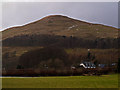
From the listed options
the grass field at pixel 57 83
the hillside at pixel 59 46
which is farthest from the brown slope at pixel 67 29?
the grass field at pixel 57 83

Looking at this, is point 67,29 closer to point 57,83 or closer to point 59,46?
point 59,46

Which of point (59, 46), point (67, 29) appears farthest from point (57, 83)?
point (67, 29)

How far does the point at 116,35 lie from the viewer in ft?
197

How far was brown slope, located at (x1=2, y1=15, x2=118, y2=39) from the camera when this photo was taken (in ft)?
203

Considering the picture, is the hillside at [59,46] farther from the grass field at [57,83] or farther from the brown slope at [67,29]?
the grass field at [57,83]

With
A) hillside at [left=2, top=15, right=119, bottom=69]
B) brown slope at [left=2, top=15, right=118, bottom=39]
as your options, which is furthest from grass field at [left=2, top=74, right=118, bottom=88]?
brown slope at [left=2, top=15, right=118, bottom=39]

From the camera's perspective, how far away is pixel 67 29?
66812 mm

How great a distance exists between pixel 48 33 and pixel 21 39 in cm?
879

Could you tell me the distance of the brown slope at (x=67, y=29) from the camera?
61725 mm

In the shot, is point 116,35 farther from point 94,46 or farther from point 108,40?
point 94,46

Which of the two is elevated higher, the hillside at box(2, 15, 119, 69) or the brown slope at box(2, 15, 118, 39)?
the brown slope at box(2, 15, 118, 39)

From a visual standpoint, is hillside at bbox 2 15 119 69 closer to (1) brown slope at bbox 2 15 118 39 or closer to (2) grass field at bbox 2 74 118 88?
(1) brown slope at bbox 2 15 118 39

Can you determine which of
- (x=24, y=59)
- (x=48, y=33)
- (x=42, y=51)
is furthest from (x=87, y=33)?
(x=24, y=59)

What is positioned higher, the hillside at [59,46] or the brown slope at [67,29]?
the brown slope at [67,29]
